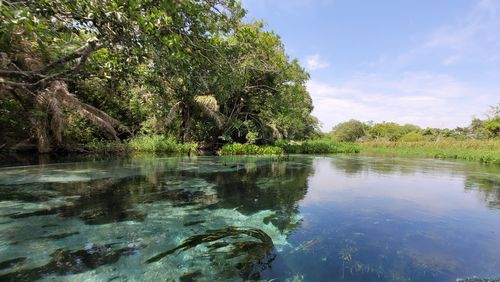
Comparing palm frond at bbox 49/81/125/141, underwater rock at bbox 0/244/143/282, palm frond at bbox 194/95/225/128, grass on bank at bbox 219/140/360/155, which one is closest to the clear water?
underwater rock at bbox 0/244/143/282

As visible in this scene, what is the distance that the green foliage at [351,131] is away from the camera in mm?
55344

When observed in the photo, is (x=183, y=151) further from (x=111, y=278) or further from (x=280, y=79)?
(x=111, y=278)

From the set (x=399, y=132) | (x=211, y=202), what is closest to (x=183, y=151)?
(x=211, y=202)

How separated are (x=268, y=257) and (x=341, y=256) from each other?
0.96 m

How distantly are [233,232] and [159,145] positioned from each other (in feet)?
46.3

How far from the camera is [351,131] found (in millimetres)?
55188

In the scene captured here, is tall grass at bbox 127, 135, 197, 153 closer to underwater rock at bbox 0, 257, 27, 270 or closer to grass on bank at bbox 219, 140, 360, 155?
grass on bank at bbox 219, 140, 360, 155

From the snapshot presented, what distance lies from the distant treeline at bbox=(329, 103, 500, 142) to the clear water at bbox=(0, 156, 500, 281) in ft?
126

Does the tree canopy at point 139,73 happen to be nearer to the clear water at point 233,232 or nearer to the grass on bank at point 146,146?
the grass on bank at point 146,146

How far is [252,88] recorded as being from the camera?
20109mm

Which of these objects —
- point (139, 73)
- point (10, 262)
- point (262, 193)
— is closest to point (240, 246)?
point (10, 262)

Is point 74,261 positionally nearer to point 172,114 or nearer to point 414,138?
→ point 172,114

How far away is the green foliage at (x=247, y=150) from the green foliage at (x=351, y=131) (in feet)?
127

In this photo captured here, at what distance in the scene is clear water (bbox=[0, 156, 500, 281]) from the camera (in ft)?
10.4
